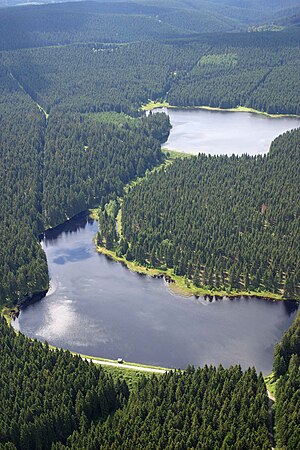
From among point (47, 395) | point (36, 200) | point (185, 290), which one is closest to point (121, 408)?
point (47, 395)

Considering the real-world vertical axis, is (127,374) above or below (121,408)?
above

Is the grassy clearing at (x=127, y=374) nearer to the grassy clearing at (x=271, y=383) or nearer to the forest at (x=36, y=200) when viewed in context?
the grassy clearing at (x=271, y=383)

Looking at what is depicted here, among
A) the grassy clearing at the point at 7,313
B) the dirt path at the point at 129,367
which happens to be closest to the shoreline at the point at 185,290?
the dirt path at the point at 129,367

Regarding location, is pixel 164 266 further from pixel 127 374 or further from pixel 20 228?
pixel 127 374

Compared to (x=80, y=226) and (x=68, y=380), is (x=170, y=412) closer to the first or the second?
(x=68, y=380)

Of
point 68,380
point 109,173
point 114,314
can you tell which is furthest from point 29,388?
point 109,173

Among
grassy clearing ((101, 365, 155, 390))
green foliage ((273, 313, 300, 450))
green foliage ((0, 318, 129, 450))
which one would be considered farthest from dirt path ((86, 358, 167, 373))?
green foliage ((273, 313, 300, 450))
